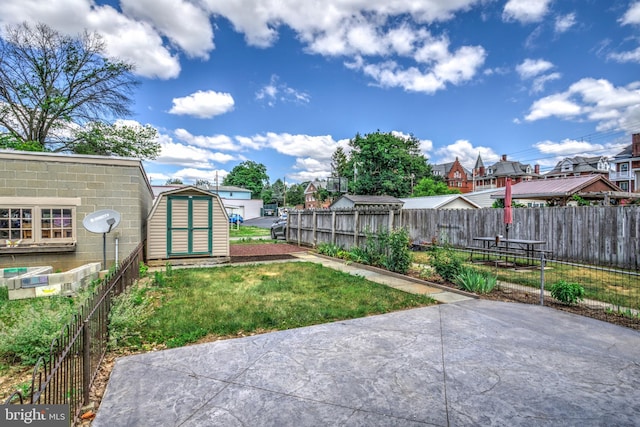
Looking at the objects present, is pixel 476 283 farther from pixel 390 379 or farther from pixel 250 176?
pixel 250 176

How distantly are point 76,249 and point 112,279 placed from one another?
244 inches

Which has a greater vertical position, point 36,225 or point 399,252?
point 36,225

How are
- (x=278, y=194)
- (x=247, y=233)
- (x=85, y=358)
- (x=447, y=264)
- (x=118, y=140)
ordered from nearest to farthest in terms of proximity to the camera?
1. (x=85, y=358)
2. (x=447, y=264)
3. (x=118, y=140)
4. (x=247, y=233)
5. (x=278, y=194)

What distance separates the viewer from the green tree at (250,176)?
76.4m

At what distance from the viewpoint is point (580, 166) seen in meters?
51.8

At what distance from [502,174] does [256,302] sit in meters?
62.9

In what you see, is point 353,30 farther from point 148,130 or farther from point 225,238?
point 148,130

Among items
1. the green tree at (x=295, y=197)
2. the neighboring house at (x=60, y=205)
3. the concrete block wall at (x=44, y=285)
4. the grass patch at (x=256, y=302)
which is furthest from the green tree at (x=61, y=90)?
the green tree at (x=295, y=197)

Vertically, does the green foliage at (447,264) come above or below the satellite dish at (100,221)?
below

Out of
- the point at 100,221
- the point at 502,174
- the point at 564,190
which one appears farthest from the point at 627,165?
the point at 100,221

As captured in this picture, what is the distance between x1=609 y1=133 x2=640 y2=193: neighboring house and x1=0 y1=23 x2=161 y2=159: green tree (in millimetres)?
57181

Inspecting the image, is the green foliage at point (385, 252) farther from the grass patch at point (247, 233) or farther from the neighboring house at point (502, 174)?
the neighboring house at point (502, 174)

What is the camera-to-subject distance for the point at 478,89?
20047 mm

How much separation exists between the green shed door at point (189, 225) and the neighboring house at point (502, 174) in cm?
5721
